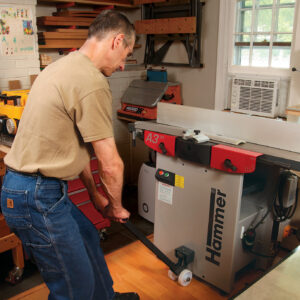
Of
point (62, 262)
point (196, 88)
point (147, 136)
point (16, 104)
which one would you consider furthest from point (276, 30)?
point (62, 262)

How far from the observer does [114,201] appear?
1723 millimetres

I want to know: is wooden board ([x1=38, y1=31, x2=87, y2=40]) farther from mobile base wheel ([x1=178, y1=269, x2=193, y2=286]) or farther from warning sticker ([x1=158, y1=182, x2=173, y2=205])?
mobile base wheel ([x1=178, y1=269, x2=193, y2=286])

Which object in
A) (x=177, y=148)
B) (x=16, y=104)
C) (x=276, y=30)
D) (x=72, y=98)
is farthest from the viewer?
(x=276, y=30)

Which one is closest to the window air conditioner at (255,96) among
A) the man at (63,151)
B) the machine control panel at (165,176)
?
the machine control panel at (165,176)

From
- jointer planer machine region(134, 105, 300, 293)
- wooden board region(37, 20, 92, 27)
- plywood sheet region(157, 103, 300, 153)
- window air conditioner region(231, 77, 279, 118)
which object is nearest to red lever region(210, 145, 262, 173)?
jointer planer machine region(134, 105, 300, 293)

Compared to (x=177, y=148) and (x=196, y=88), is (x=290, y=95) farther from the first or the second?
(x=177, y=148)

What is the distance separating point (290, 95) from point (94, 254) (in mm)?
2212

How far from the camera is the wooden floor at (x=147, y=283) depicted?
228 cm

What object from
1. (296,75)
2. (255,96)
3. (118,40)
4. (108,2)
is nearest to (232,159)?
(118,40)

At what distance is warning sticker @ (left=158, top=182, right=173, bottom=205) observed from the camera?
2439 millimetres

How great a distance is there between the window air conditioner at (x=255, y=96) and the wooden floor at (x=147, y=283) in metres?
1.58

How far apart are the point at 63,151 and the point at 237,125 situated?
1.10m

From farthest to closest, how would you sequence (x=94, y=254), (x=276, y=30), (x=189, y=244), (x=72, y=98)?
1. (x=276, y=30)
2. (x=189, y=244)
3. (x=94, y=254)
4. (x=72, y=98)

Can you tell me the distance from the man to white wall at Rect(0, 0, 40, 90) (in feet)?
5.78
